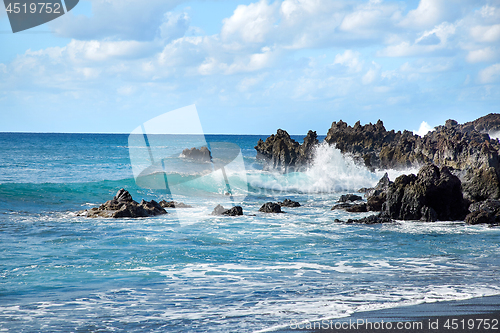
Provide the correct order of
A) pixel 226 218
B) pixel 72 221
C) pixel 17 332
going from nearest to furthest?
pixel 17 332 < pixel 72 221 < pixel 226 218

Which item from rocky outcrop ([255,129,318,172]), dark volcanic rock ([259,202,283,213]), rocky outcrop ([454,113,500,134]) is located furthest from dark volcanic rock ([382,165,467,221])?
rocky outcrop ([454,113,500,134])

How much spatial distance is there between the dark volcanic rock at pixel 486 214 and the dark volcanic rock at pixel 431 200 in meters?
0.61

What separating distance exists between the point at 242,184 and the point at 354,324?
897 inches

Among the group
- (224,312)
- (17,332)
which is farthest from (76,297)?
(224,312)

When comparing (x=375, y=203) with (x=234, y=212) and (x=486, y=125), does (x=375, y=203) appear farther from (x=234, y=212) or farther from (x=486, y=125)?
(x=486, y=125)

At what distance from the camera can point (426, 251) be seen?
1003cm

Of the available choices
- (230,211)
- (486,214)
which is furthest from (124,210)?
(486,214)

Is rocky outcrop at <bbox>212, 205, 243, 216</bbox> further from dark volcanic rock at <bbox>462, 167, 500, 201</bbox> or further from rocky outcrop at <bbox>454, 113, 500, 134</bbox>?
rocky outcrop at <bbox>454, 113, 500, 134</bbox>

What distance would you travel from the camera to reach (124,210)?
15.3 metres

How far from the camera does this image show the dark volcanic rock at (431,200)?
47.8 ft

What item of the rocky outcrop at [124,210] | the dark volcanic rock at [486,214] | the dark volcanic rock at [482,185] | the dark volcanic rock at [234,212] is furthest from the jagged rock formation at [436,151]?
the rocky outcrop at [124,210]

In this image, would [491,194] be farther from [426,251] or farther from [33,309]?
[33,309]

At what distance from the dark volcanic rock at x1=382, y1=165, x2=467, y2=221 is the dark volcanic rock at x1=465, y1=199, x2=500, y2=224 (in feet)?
1.99

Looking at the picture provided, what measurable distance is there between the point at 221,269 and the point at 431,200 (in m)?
9.60
